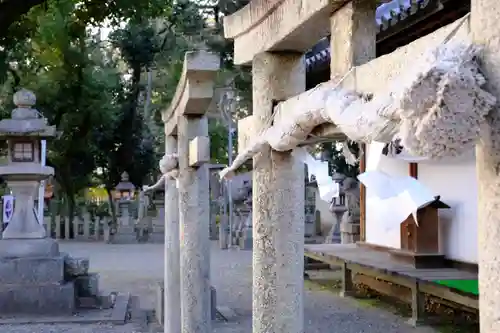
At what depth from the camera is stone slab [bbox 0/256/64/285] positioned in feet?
26.6

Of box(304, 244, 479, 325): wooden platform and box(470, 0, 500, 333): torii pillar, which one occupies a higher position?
box(470, 0, 500, 333): torii pillar

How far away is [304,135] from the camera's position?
2539 mm

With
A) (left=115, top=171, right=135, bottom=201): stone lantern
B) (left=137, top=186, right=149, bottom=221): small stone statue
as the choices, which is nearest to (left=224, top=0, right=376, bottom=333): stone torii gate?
(left=115, top=171, right=135, bottom=201): stone lantern

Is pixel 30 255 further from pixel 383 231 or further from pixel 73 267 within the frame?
pixel 383 231

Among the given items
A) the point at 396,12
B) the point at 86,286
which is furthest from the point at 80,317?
the point at 396,12

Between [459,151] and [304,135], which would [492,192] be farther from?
[304,135]

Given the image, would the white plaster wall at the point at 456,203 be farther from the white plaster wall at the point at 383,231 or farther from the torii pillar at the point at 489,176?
the torii pillar at the point at 489,176

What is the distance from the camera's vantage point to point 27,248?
27.3 ft

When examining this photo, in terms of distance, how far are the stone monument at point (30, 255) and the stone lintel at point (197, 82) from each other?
391 cm

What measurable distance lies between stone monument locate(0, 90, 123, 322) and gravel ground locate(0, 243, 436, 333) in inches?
23.6

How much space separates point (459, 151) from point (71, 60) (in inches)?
721

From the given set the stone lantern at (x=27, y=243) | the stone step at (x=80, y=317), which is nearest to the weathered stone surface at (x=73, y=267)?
the stone lantern at (x=27, y=243)

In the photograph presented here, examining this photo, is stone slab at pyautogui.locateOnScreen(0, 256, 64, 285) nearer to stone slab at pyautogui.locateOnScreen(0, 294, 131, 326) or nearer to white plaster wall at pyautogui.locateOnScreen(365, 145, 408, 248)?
stone slab at pyautogui.locateOnScreen(0, 294, 131, 326)

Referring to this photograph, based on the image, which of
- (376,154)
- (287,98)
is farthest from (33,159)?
(376,154)
